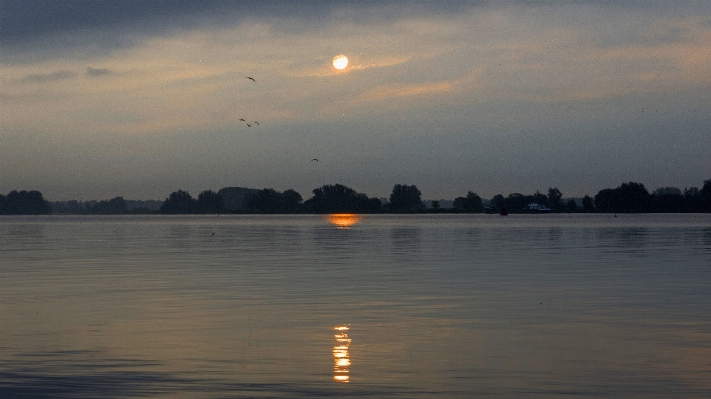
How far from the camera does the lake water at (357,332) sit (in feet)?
55.6

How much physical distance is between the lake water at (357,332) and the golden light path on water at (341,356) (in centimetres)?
4

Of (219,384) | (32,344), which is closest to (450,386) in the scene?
(219,384)

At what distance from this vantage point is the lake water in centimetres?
1695

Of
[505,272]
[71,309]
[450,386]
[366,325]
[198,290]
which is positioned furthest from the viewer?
[505,272]

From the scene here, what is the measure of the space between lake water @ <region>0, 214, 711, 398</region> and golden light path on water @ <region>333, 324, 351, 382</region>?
0.14 feet

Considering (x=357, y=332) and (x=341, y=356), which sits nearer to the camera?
(x=341, y=356)

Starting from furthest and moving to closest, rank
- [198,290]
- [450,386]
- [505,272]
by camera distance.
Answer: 1. [505,272]
2. [198,290]
3. [450,386]

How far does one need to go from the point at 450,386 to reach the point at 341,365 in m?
2.85

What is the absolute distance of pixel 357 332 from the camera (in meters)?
23.4

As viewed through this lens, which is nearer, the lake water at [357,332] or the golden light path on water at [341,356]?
the lake water at [357,332]

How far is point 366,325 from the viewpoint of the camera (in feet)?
81.0

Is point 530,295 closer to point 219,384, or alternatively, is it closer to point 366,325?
point 366,325

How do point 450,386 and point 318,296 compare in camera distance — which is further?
point 318,296

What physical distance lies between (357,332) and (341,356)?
3.50 m
